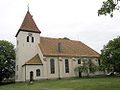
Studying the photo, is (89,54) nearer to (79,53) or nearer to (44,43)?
(79,53)

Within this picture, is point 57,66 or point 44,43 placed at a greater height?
point 44,43

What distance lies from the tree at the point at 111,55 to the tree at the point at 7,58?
73.3 feet

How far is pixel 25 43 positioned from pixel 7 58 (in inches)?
342

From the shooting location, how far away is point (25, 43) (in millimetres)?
47312

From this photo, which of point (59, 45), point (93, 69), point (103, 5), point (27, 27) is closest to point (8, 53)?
point (27, 27)

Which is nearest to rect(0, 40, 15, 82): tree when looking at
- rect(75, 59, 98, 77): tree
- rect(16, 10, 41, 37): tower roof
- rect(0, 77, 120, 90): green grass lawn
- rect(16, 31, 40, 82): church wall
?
rect(16, 31, 40, 82): church wall

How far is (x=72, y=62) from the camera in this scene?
164 ft

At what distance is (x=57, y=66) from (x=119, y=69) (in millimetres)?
13106

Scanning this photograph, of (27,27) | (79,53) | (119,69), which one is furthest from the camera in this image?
(79,53)

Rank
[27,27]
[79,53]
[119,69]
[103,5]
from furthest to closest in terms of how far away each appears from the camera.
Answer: [79,53] → [27,27] → [119,69] → [103,5]

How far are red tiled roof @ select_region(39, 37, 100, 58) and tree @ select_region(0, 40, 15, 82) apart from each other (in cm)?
890

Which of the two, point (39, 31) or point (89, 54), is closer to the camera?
point (39, 31)

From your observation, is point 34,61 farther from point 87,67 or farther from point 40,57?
point 87,67

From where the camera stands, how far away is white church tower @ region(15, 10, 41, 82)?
153ft
